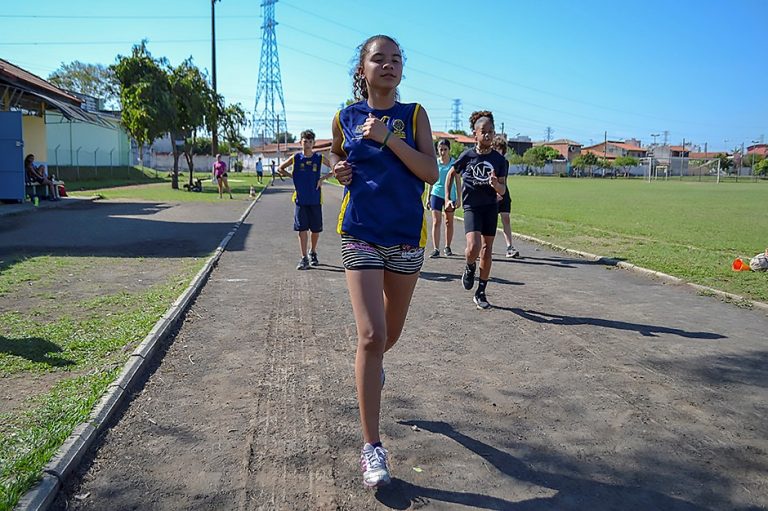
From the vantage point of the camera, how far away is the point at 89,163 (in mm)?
47312

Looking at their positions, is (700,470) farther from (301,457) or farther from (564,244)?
(564,244)

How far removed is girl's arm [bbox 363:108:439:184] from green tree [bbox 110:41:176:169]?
32.0 m

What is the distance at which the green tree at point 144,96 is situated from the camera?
32.5 m

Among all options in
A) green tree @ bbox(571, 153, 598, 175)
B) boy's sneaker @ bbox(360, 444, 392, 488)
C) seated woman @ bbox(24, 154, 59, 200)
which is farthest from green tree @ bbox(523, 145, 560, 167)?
boy's sneaker @ bbox(360, 444, 392, 488)

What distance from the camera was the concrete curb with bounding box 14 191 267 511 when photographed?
117 inches

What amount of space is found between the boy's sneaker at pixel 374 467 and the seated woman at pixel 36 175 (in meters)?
23.1

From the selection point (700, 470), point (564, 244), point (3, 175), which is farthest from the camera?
point (3, 175)

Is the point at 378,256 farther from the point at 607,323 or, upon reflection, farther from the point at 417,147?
the point at 607,323

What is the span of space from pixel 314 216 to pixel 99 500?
23.3 feet

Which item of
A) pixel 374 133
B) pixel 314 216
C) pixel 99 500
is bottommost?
pixel 99 500

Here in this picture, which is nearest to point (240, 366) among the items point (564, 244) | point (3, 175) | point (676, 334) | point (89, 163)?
point (676, 334)

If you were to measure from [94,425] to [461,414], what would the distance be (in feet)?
7.36

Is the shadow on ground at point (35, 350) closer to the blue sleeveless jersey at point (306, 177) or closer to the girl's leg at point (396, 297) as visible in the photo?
the girl's leg at point (396, 297)

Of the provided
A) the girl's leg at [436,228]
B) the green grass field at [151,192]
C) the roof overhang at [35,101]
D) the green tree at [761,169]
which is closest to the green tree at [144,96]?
the green grass field at [151,192]
